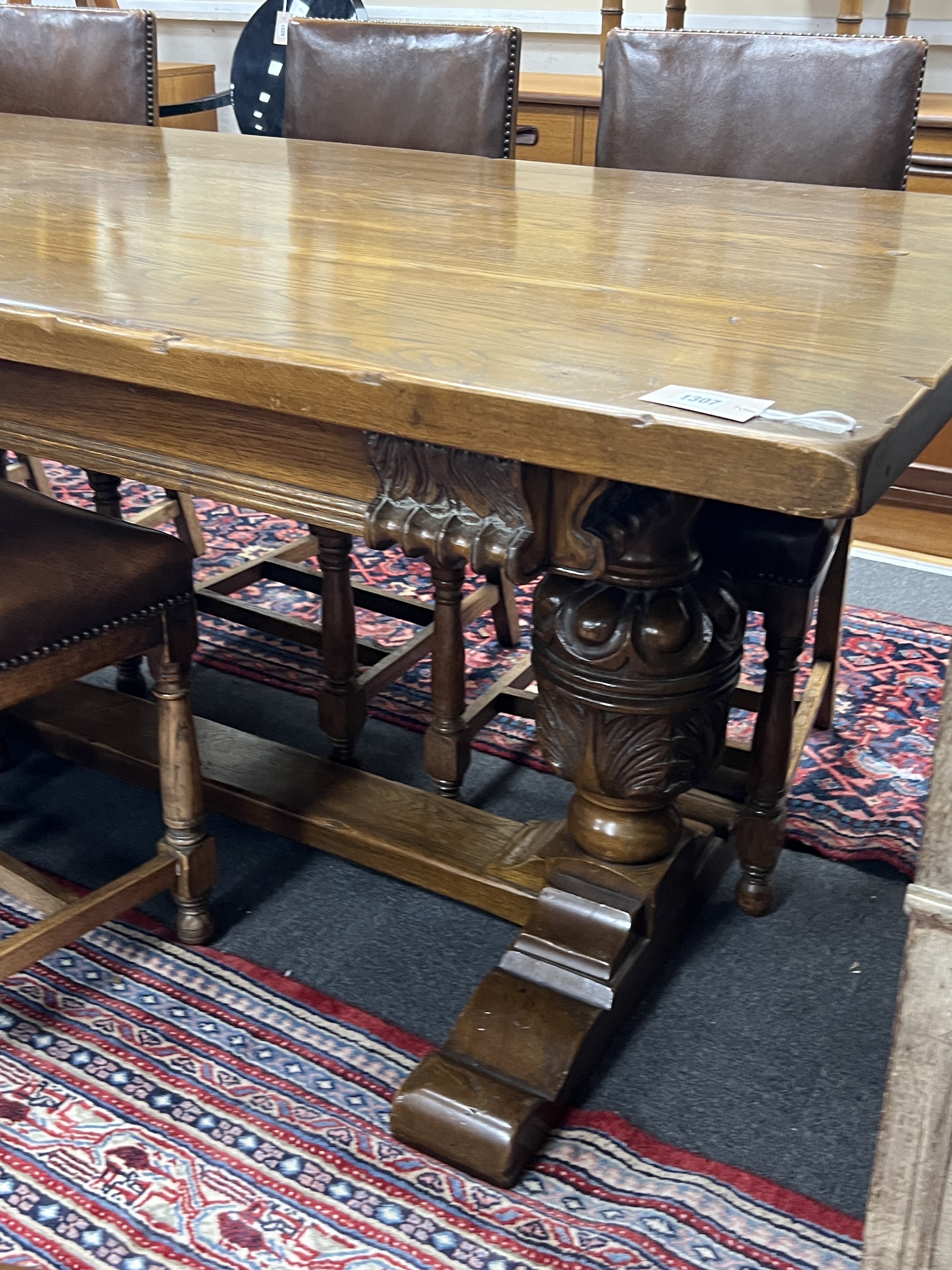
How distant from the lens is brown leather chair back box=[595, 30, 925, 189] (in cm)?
173

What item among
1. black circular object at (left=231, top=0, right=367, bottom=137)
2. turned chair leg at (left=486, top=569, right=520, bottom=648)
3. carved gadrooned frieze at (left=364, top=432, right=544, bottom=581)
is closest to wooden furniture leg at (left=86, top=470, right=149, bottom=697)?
turned chair leg at (left=486, top=569, right=520, bottom=648)

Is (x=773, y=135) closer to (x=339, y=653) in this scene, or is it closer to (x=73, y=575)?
(x=339, y=653)

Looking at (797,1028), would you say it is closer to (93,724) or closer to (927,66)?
(93,724)

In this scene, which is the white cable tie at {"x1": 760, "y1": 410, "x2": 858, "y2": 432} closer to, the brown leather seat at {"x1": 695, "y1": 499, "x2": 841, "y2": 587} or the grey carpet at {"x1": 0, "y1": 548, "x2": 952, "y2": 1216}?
the brown leather seat at {"x1": 695, "y1": 499, "x2": 841, "y2": 587}

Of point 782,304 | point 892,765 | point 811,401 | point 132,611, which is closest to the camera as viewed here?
point 811,401

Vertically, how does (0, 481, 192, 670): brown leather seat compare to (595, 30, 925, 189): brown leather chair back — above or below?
below

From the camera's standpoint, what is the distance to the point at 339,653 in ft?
5.69

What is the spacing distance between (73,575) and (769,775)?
2.72ft

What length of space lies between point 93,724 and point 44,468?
60.5 inches

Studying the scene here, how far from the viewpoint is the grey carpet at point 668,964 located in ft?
4.05

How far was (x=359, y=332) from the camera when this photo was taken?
0.95 m

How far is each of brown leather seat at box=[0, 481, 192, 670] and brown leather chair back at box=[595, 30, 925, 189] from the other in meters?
1.07

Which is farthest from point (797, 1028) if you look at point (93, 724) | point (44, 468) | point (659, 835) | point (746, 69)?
point (44, 468)

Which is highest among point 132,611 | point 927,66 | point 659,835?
point 927,66
